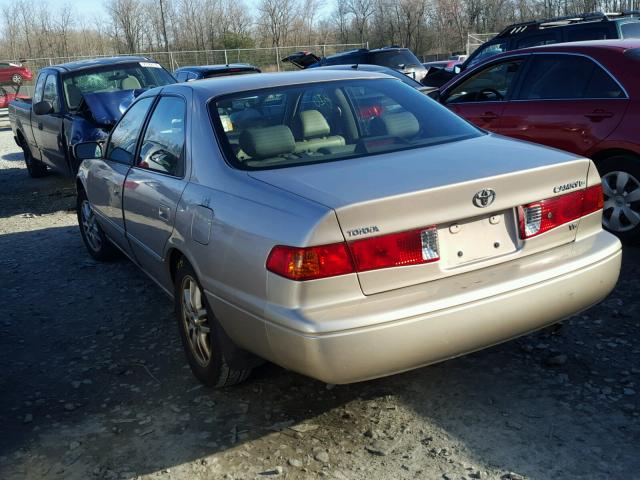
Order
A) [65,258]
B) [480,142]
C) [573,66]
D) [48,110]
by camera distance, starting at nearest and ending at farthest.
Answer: [480,142]
[573,66]
[65,258]
[48,110]

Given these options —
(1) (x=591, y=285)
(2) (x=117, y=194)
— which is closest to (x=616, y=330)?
(1) (x=591, y=285)

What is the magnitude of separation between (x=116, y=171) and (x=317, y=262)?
2.67 metres

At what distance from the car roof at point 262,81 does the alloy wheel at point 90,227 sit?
212 cm

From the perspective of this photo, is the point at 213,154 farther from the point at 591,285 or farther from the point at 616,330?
the point at 616,330

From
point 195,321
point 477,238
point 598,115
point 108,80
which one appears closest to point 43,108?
point 108,80

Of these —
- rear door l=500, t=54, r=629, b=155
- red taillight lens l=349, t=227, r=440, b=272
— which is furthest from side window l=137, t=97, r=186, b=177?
rear door l=500, t=54, r=629, b=155

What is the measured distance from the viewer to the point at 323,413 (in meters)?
3.35

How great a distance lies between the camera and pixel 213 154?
345cm

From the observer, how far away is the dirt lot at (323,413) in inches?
115

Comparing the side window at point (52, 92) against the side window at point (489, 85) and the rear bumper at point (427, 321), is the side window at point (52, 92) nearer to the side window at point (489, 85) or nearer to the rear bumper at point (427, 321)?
the side window at point (489, 85)

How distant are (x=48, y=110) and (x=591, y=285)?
7899 mm

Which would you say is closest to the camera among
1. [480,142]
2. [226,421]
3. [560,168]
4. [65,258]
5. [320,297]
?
[320,297]

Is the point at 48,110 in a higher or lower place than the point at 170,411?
higher

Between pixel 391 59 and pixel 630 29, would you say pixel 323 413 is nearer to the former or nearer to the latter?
pixel 630 29
